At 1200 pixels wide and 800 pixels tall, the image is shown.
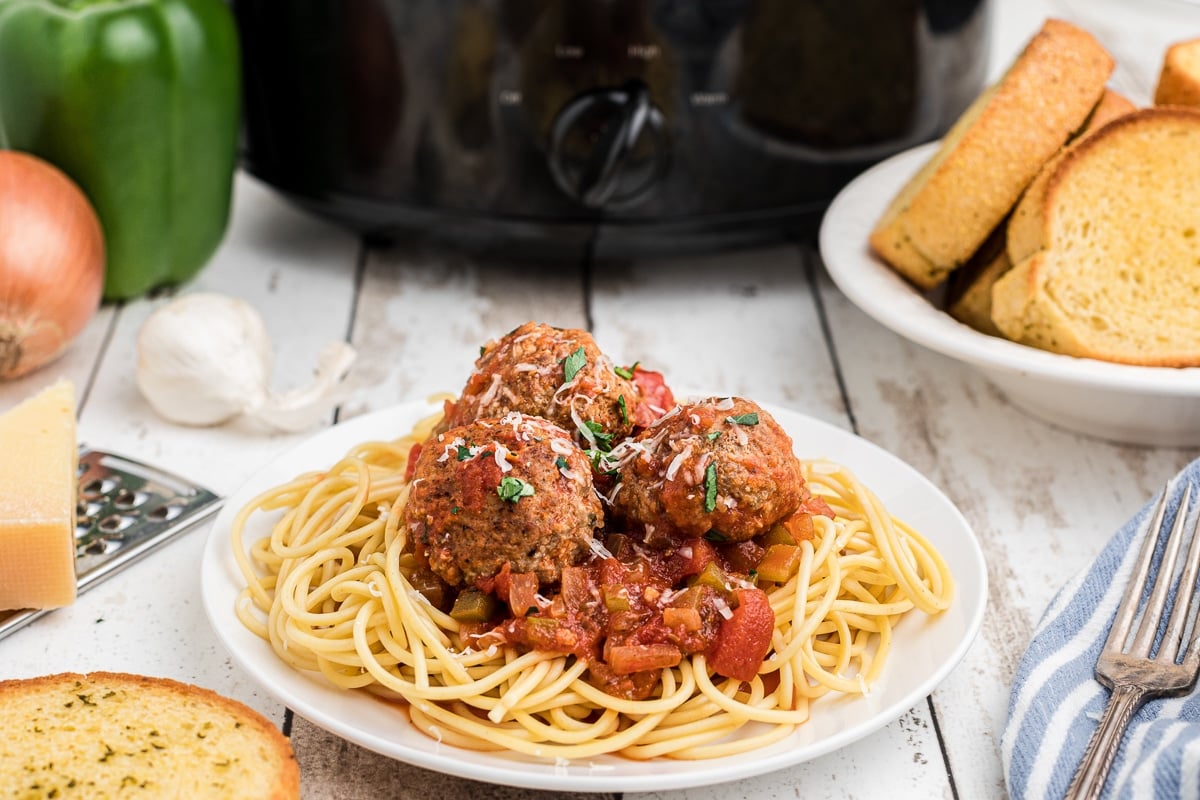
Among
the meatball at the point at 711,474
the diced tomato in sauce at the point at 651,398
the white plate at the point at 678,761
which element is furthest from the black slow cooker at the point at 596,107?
the meatball at the point at 711,474

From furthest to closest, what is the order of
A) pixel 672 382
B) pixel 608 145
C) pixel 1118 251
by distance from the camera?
1. pixel 672 382
2. pixel 608 145
3. pixel 1118 251

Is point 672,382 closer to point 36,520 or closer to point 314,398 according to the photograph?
point 314,398

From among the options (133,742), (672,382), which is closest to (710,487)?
(133,742)

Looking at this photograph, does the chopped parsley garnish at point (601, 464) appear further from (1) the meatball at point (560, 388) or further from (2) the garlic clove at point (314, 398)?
(2) the garlic clove at point (314, 398)

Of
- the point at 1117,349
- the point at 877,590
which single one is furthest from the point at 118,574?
the point at 1117,349

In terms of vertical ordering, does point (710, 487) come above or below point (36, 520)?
above

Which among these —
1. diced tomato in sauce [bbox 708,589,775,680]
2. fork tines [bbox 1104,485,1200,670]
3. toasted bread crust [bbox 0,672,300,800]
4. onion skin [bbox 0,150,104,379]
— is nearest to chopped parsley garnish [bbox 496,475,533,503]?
diced tomato in sauce [bbox 708,589,775,680]

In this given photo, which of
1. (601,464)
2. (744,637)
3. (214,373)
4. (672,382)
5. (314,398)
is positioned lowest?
(672,382)
